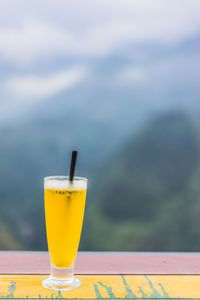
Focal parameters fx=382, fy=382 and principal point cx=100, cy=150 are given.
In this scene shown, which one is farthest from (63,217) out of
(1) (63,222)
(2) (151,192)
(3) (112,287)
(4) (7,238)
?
(2) (151,192)

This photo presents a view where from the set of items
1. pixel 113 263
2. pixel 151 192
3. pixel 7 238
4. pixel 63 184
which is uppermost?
pixel 63 184

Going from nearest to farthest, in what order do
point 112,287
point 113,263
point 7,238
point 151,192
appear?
point 112,287
point 113,263
point 7,238
point 151,192

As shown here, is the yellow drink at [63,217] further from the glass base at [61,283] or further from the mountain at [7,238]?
the mountain at [7,238]

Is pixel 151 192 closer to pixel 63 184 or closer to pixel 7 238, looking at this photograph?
pixel 7 238

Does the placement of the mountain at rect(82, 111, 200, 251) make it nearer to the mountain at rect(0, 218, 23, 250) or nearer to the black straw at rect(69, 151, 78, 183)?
the mountain at rect(0, 218, 23, 250)

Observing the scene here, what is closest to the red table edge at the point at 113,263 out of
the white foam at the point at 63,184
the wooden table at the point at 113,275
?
the wooden table at the point at 113,275
